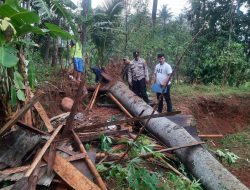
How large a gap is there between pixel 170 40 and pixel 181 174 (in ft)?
34.4

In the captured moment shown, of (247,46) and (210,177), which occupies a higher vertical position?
(247,46)

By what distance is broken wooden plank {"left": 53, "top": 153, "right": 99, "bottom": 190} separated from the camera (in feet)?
13.0

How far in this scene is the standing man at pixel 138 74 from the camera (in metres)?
8.82

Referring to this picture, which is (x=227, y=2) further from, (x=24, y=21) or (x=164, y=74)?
(x=24, y=21)

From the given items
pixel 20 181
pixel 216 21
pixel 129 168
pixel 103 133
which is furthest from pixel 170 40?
pixel 20 181

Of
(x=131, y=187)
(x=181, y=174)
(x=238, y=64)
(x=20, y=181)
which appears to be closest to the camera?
(x=20, y=181)

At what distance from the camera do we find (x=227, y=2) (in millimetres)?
15320

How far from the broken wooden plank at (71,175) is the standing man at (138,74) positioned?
4.90 m

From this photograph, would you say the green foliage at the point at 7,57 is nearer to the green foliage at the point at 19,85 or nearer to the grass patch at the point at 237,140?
the green foliage at the point at 19,85

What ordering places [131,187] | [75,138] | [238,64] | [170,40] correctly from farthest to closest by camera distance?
[170,40] < [238,64] < [75,138] < [131,187]

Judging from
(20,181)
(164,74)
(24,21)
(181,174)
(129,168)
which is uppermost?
(24,21)

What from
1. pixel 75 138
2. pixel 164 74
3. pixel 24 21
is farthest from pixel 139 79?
pixel 24 21

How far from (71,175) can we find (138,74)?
201 inches

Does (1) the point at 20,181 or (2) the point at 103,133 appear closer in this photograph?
(1) the point at 20,181
